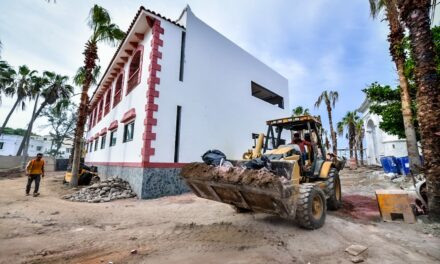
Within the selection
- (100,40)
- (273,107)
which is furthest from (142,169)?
(273,107)

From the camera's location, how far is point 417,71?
17.2 feet

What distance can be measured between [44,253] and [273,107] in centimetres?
1508

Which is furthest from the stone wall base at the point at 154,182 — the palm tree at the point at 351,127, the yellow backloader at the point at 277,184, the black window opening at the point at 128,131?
the palm tree at the point at 351,127

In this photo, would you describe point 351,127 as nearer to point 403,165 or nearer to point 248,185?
point 403,165

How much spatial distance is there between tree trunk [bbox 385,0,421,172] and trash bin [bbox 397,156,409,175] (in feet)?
14.2

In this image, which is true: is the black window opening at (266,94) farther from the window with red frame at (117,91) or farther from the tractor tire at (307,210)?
the tractor tire at (307,210)

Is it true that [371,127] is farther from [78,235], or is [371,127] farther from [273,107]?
[78,235]

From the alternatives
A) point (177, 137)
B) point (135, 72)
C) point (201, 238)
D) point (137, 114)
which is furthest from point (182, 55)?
point (201, 238)

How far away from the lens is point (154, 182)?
8688 millimetres

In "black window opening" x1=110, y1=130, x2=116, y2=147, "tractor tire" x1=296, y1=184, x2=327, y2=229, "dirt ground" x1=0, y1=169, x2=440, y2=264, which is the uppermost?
"black window opening" x1=110, y1=130, x2=116, y2=147

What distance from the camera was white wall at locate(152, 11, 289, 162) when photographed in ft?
31.4

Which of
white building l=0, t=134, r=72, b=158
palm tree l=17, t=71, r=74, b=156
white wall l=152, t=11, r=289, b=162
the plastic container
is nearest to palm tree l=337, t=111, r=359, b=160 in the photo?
the plastic container

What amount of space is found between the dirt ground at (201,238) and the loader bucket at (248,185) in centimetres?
62

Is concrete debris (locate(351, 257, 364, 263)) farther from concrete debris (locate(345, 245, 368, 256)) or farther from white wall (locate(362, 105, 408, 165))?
white wall (locate(362, 105, 408, 165))
